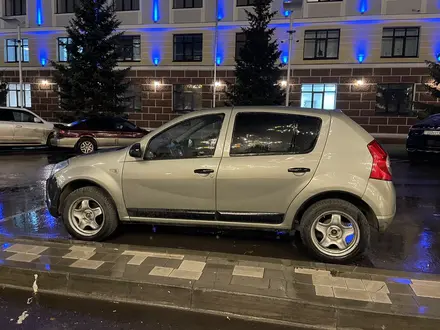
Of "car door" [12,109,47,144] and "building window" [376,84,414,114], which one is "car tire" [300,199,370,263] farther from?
"building window" [376,84,414,114]

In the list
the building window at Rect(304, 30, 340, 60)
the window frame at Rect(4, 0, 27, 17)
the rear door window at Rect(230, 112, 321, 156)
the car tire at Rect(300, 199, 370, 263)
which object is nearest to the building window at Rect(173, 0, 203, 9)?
the building window at Rect(304, 30, 340, 60)

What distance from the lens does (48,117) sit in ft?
83.4

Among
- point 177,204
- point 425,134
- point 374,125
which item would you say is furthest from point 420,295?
point 374,125

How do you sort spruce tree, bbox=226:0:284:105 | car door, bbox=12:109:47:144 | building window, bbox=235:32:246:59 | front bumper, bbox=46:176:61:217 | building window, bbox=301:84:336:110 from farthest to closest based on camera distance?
building window, bbox=235:32:246:59 → building window, bbox=301:84:336:110 → spruce tree, bbox=226:0:284:105 → car door, bbox=12:109:47:144 → front bumper, bbox=46:176:61:217

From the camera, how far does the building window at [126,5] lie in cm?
2350

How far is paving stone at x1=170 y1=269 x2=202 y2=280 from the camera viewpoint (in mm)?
3738

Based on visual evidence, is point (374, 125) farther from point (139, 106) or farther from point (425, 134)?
point (139, 106)

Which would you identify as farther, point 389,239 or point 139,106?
point 139,106

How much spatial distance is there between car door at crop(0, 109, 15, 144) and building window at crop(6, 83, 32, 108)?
12.6 metres

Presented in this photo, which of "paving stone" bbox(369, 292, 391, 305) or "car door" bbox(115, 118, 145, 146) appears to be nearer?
"paving stone" bbox(369, 292, 391, 305)

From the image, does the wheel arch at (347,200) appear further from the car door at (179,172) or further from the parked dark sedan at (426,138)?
the parked dark sedan at (426,138)

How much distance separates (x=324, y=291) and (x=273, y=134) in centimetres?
181

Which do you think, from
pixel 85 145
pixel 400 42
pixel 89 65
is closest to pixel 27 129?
pixel 85 145

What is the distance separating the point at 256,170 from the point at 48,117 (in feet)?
78.9
